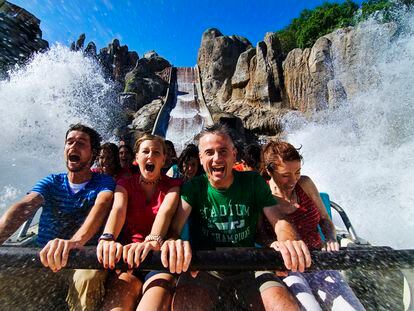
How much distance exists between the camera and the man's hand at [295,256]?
107 cm

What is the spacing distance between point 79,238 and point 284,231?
1.22 metres

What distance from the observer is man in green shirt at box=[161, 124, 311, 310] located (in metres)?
1.42

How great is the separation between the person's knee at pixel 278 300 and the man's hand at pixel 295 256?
362mm

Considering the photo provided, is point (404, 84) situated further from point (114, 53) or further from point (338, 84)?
point (114, 53)

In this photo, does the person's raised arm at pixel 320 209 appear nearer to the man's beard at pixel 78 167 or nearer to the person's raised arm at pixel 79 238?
the person's raised arm at pixel 79 238

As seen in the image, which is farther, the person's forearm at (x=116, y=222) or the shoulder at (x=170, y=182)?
the shoulder at (x=170, y=182)

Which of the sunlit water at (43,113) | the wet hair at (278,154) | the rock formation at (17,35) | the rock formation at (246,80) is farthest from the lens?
the rock formation at (17,35)

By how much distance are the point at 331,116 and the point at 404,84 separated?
3.12 m

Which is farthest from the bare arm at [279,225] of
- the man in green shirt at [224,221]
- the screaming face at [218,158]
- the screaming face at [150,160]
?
the screaming face at [150,160]

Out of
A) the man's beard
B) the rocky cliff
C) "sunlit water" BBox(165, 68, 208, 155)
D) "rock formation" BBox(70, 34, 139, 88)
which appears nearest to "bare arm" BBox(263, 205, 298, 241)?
the man's beard

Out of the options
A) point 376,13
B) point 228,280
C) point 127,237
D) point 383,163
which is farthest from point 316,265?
point 376,13

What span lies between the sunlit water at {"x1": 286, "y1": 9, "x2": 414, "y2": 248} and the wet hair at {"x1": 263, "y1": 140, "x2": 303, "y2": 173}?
425 cm

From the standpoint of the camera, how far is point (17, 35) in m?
19.7

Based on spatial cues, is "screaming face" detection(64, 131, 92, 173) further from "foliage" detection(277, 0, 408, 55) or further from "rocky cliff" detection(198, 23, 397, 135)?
"foliage" detection(277, 0, 408, 55)
